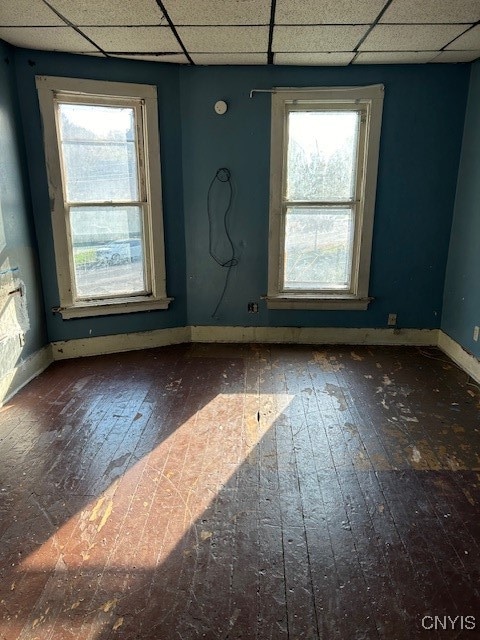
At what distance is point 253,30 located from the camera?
2779mm

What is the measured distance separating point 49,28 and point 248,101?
161cm

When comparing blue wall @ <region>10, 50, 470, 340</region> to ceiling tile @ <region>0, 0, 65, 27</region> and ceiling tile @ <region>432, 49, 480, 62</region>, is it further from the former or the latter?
ceiling tile @ <region>0, 0, 65, 27</region>

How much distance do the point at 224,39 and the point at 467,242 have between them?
8.15ft

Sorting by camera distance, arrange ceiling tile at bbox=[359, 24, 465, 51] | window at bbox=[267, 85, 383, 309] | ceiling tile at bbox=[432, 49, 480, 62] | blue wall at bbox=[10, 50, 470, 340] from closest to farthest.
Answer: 1. ceiling tile at bbox=[359, 24, 465, 51]
2. ceiling tile at bbox=[432, 49, 480, 62]
3. blue wall at bbox=[10, 50, 470, 340]
4. window at bbox=[267, 85, 383, 309]

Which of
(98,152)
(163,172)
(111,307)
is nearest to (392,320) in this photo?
(163,172)

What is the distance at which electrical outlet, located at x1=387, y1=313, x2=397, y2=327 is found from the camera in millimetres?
4117

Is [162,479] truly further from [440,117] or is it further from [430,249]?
[440,117]

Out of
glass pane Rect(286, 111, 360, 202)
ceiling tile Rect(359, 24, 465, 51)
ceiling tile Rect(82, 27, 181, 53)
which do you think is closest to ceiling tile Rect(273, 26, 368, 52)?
ceiling tile Rect(359, 24, 465, 51)

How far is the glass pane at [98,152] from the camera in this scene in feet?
11.4

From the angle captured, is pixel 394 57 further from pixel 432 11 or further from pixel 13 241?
pixel 13 241

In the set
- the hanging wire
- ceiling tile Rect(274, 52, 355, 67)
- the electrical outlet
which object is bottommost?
the electrical outlet

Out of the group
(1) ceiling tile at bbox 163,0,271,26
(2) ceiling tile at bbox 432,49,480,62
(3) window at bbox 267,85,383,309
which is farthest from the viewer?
(3) window at bbox 267,85,383,309

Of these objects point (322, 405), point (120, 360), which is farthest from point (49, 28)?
point (322, 405)

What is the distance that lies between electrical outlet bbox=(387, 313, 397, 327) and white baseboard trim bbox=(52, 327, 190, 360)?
1.96 metres
